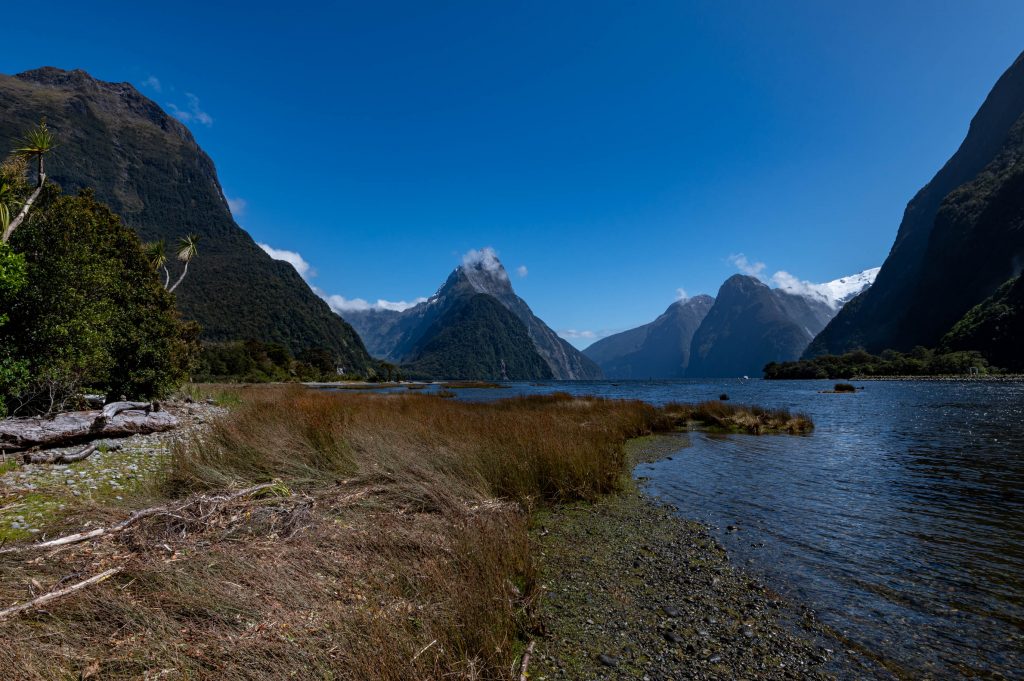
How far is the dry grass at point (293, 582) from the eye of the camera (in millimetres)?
2748

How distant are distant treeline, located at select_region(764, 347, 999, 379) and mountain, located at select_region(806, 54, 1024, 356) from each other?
852 inches

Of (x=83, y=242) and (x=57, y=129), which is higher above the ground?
(x=57, y=129)

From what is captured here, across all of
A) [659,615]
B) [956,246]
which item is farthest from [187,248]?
[956,246]

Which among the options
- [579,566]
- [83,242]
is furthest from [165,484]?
[83,242]

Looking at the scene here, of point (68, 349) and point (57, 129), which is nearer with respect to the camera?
point (68, 349)

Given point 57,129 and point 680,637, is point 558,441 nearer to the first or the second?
point 680,637

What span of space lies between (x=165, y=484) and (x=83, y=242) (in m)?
10.6

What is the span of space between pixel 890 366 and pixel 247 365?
5113 inches

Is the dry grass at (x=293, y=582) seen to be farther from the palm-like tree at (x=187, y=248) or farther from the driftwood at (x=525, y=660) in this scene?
the palm-like tree at (x=187, y=248)

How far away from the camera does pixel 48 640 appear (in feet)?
9.67

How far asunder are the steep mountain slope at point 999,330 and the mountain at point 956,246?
22641 millimetres

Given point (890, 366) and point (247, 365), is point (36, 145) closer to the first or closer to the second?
point (247, 365)

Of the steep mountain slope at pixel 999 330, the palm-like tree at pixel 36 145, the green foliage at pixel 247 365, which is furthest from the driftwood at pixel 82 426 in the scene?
the steep mountain slope at pixel 999 330

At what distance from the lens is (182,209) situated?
15950 centimetres
